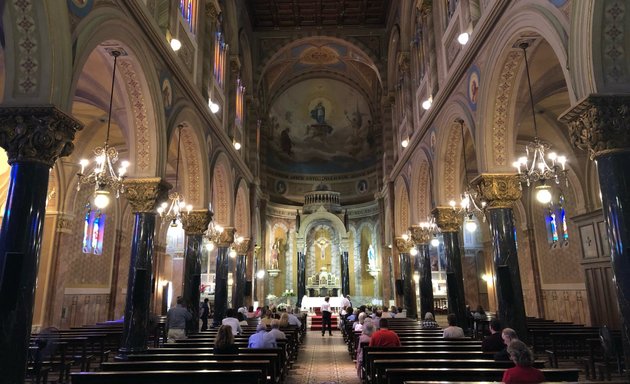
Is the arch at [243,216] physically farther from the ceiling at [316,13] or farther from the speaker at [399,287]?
the ceiling at [316,13]

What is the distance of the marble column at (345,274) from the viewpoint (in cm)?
3236

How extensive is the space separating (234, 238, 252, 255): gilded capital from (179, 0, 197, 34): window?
36.5 feet

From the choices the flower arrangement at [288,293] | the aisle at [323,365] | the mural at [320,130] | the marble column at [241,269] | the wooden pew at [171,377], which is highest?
the mural at [320,130]

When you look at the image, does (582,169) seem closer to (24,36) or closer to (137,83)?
(137,83)

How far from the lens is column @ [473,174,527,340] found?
9895 millimetres

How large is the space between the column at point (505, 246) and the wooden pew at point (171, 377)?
6980mm

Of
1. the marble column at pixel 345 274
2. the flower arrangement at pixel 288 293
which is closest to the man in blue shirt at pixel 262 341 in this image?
the flower arrangement at pixel 288 293

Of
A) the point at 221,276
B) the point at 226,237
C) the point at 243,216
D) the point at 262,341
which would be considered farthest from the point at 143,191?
the point at 243,216

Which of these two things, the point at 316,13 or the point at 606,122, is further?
the point at 316,13

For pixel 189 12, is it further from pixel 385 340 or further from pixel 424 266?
pixel 424 266

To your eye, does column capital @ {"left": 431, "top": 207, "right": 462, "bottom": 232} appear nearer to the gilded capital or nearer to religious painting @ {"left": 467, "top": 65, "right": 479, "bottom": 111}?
religious painting @ {"left": 467, "top": 65, "right": 479, "bottom": 111}

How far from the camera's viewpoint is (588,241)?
16.0m

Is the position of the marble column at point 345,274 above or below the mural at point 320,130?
below

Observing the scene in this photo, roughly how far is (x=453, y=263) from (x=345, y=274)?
1890cm
